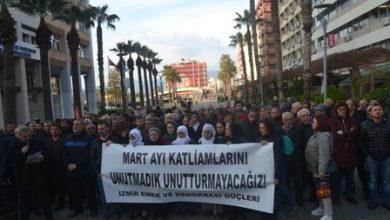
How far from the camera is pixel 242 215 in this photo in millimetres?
7129

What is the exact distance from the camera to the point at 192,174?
716cm

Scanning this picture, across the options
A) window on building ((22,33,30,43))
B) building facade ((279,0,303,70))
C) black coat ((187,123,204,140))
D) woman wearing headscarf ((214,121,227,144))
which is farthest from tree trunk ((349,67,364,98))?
building facade ((279,0,303,70))

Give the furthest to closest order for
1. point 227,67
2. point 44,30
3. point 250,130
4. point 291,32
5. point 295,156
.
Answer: point 227,67 < point 291,32 < point 44,30 < point 250,130 < point 295,156

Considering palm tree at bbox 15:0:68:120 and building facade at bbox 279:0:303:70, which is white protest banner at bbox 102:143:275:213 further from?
building facade at bbox 279:0:303:70

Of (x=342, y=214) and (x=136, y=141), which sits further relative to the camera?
(x=136, y=141)

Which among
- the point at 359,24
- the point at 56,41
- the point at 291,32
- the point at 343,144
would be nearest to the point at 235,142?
the point at 343,144

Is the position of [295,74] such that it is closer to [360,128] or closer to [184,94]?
[360,128]

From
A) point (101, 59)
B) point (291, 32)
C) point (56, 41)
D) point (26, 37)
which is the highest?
point (291, 32)

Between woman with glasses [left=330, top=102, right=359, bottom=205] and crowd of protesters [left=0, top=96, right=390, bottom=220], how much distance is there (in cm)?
2

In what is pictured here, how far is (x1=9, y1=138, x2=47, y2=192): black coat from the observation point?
734 cm

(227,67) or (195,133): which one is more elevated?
(227,67)

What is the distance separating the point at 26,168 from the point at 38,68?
3368cm

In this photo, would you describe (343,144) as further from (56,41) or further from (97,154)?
(56,41)

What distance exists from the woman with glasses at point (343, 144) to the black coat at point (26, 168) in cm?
508
